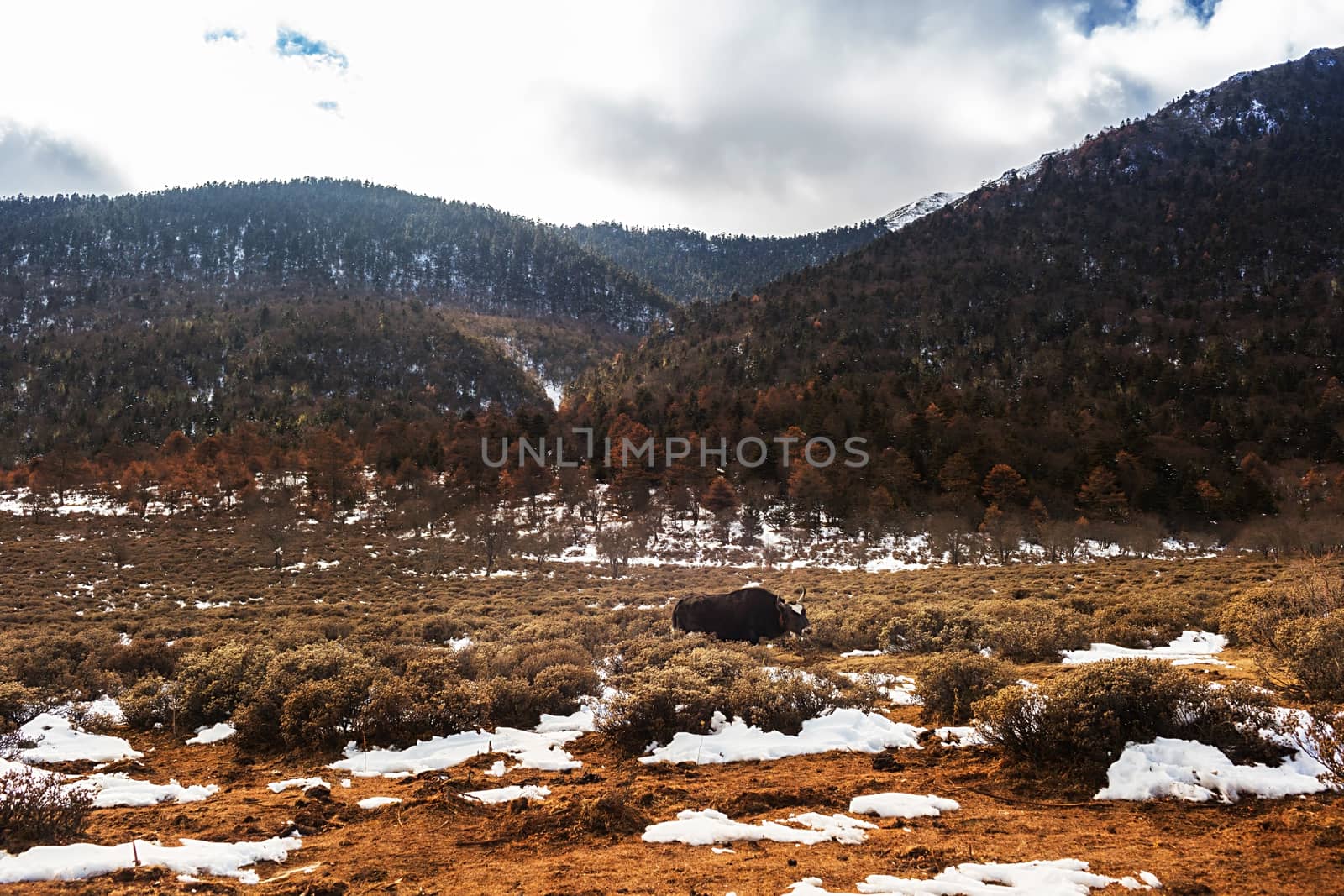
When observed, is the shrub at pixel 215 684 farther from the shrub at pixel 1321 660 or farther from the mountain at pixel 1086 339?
the mountain at pixel 1086 339

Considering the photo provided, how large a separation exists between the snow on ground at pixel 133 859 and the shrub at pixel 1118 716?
7.08 m

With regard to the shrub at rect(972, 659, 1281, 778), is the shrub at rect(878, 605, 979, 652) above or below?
below

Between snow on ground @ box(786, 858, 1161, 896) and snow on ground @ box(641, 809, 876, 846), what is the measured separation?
0.80 m

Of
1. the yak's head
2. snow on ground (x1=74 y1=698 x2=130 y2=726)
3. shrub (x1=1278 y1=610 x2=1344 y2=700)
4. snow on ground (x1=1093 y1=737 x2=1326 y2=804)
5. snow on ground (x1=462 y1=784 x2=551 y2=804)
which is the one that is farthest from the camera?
the yak's head

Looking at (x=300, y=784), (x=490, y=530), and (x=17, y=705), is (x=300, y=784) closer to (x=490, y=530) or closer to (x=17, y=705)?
(x=17, y=705)

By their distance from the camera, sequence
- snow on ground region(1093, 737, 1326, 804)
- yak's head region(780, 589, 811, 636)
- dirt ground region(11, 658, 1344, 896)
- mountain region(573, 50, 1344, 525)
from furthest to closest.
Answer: mountain region(573, 50, 1344, 525) < yak's head region(780, 589, 811, 636) < snow on ground region(1093, 737, 1326, 804) < dirt ground region(11, 658, 1344, 896)

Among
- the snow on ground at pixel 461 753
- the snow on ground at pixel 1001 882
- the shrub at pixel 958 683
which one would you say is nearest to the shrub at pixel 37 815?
the snow on ground at pixel 461 753

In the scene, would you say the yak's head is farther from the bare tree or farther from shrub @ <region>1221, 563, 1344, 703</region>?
the bare tree

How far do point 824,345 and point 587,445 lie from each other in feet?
190

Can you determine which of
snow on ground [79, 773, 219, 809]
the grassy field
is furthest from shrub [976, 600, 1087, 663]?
snow on ground [79, 773, 219, 809]

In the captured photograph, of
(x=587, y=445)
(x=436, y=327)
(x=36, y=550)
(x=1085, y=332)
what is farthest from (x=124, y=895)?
(x=436, y=327)

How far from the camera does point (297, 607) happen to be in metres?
22.2

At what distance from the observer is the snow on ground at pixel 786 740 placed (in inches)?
291

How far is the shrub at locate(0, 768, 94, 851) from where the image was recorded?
4.80 metres
